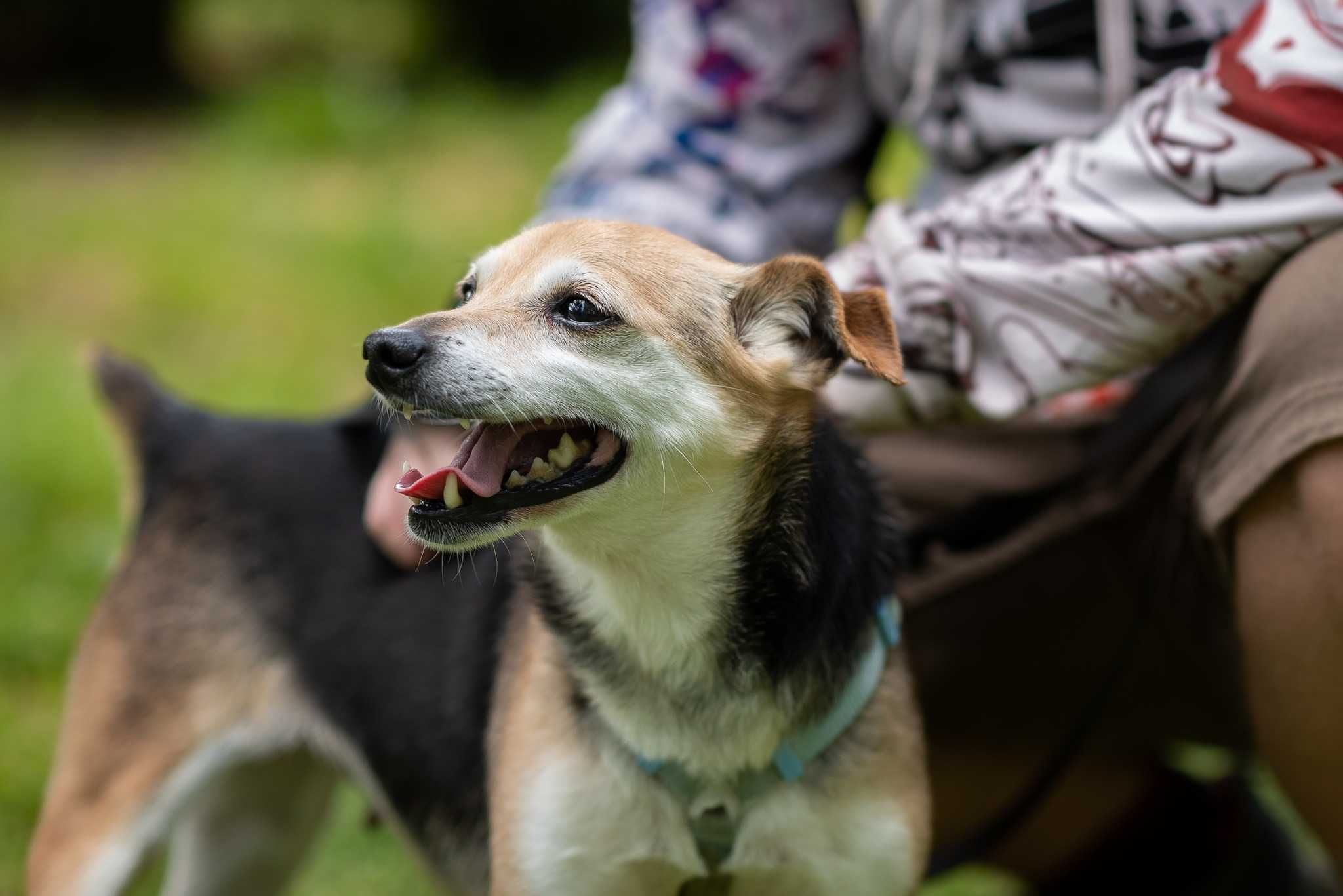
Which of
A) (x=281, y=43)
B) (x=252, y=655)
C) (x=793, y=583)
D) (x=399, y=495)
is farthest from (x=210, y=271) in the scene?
(x=793, y=583)

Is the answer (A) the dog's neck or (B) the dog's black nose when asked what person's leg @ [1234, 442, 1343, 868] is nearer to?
(A) the dog's neck

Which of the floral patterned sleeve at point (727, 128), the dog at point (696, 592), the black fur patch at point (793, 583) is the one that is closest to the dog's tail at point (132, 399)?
the floral patterned sleeve at point (727, 128)

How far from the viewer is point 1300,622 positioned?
197 cm

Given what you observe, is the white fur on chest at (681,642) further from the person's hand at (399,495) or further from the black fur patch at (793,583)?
the person's hand at (399,495)

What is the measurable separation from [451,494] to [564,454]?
6.5 inches

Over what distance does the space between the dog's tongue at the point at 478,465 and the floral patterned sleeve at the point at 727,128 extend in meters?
0.86

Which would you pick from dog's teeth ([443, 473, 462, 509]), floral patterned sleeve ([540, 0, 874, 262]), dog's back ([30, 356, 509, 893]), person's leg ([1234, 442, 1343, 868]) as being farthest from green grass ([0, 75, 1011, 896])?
dog's teeth ([443, 473, 462, 509])

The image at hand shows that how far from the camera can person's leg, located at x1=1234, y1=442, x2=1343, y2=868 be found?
191 centimetres

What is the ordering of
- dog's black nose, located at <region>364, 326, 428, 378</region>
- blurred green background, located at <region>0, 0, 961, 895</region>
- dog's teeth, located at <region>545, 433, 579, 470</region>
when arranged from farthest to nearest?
blurred green background, located at <region>0, 0, 961, 895</region>
dog's teeth, located at <region>545, 433, 579, 470</region>
dog's black nose, located at <region>364, 326, 428, 378</region>

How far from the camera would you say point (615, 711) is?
2.00 m

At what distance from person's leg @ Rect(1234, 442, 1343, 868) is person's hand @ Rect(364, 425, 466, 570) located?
129cm

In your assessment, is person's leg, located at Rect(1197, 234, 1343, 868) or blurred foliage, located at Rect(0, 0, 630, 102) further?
blurred foliage, located at Rect(0, 0, 630, 102)

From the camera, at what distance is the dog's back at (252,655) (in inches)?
94.7

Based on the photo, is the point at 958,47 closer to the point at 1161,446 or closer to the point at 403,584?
the point at 1161,446
